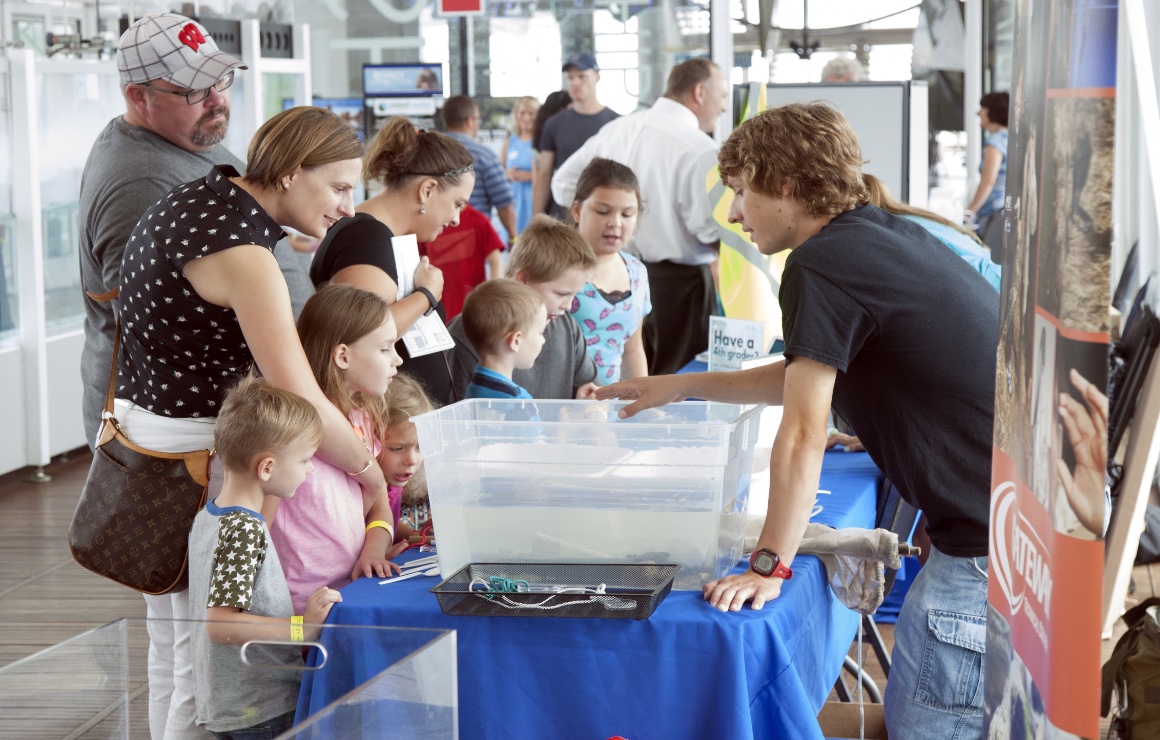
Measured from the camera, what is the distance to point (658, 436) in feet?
5.19

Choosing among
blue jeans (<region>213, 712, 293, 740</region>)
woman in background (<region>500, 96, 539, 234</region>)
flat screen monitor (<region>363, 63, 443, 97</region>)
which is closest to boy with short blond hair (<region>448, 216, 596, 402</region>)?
blue jeans (<region>213, 712, 293, 740</region>)

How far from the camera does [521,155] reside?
7.91 m

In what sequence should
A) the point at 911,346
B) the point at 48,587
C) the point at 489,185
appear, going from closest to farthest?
1. the point at 911,346
2. the point at 48,587
3. the point at 489,185

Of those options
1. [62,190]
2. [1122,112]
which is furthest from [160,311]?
[1122,112]

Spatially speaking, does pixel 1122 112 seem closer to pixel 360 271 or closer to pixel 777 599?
pixel 360 271

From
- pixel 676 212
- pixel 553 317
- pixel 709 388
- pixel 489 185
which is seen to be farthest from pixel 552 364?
pixel 489 185

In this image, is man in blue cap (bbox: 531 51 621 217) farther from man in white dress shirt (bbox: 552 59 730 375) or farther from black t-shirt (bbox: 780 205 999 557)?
black t-shirt (bbox: 780 205 999 557)

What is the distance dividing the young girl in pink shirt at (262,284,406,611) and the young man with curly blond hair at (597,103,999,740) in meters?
0.57

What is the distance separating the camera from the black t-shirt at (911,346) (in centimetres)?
157

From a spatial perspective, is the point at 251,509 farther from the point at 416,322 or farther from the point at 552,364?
the point at 552,364

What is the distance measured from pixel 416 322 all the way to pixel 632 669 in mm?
1068

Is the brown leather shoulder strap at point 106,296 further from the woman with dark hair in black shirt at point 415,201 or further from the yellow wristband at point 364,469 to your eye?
the yellow wristband at point 364,469

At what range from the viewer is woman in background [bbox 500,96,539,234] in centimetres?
779

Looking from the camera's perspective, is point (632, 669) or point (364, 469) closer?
point (632, 669)
